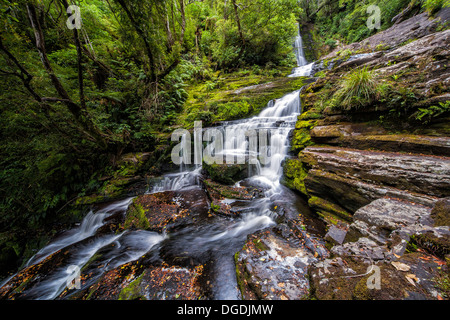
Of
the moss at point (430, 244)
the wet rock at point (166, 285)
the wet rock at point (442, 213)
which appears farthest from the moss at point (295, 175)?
the wet rock at point (166, 285)

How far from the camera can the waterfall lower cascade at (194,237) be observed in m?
3.03

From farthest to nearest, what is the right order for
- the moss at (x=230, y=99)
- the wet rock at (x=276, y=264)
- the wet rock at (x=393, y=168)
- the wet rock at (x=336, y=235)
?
the moss at (x=230, y=99)
the wet rock at (x=336, y=235)
the wet rock at (x=393, y=168)
the wet rock at (x=276, y=264)

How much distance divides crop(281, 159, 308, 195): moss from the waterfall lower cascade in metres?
0.24

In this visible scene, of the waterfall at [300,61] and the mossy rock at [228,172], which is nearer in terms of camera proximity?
the mossy rock at [228,172]

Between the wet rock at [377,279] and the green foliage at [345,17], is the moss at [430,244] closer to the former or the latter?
the wet rock at [377,279]

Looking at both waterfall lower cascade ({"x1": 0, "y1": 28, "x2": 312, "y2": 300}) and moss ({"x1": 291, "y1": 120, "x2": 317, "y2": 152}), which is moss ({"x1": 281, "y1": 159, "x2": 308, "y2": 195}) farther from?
moss ({"x1": 291, "y1": 120, "x2": 317, "y2": 152})

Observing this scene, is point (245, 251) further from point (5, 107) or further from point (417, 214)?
point (5, 107)

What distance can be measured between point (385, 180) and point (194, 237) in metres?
4.18

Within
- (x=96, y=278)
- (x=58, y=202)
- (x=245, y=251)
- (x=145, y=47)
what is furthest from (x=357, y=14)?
(x=58, y=202)

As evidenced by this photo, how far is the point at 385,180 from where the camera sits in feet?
9.16

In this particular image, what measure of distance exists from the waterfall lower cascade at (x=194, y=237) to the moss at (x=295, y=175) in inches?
9.3

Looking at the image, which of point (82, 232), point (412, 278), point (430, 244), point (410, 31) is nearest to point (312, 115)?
point (430, 244)

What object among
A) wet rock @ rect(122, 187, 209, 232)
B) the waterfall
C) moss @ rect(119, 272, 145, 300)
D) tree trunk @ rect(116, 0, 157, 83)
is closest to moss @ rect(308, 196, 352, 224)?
wet rock @ rect(122, 187, 209, 232)
